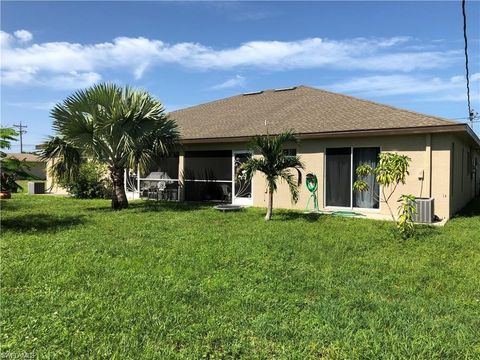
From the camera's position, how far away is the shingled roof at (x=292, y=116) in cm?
1224

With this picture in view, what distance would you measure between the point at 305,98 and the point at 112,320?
15602mm

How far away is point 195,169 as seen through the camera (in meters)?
16.8

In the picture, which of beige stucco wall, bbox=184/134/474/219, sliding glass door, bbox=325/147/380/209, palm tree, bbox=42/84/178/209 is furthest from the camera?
palm tree, bbox=42/84/178/209

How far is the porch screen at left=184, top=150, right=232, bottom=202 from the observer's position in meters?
16.3

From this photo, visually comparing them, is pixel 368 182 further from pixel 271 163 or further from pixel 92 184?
pixel 92 184

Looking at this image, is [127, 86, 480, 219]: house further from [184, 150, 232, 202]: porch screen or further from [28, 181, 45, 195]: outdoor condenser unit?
[28, 181, 45, 195]: outdoor condenser unit

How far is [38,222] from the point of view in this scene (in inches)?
401

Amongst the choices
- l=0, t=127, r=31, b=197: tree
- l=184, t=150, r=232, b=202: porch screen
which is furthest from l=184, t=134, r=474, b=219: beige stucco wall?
l=0, t=127, r=31, b=197: tree

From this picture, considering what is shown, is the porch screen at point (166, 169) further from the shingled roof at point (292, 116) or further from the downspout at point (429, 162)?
the downspout at point (429, 162)

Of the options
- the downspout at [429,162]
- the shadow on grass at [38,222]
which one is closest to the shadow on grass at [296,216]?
the downspout at [429,162]

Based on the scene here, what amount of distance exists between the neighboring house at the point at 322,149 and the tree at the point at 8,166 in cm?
707

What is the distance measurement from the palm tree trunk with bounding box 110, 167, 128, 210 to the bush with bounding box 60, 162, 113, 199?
492cm

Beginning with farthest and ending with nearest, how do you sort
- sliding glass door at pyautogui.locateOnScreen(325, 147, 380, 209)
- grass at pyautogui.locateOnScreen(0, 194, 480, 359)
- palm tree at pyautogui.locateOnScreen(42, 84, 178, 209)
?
palm tree at pyautogui.locateOnScreen(42, 84, 178, 209)
sliding glass door at pyautogui.locateOnScreen(325, 147, 380, 209)
grass at pyautogui.locateOnScreen(0, 194, 480, 359)

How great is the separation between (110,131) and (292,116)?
694 cm
